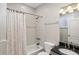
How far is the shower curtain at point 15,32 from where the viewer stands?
121 centimetres

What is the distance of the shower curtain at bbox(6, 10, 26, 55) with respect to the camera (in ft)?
3.96

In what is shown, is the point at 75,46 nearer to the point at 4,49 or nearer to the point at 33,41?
the point at 33,41

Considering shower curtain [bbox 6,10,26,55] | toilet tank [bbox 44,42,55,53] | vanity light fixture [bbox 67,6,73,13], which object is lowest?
toilet tank [bbox 44,42,55,53]

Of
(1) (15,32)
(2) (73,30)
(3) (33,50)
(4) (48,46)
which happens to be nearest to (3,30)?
(1) (15,32)

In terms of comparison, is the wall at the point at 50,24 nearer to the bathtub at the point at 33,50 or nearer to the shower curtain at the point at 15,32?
the bathtub at the point at 33,50

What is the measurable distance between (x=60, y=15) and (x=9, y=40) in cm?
116

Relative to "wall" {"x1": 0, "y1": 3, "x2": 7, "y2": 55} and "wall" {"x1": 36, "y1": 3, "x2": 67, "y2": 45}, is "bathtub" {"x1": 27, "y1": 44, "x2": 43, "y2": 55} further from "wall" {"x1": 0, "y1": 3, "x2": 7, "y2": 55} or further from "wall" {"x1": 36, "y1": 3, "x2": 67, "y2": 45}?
"wall" {"x1": 0, "y1": 3, "x2": 7, "y2": 55}

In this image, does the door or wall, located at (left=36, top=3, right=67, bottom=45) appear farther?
wall, located at (left=36, top=3, right=67, bottom=45)

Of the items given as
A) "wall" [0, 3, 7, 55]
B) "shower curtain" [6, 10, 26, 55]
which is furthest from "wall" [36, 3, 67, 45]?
"wall" [0, 3, 7, 55]

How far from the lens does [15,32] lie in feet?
4.18

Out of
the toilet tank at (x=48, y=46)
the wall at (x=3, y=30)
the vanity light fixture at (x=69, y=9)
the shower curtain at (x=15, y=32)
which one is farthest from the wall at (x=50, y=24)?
the wall at (x=3, y=30)

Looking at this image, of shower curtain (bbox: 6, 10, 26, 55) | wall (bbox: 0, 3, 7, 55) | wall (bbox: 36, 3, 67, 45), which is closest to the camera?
wall (bbox: 0, 3, 7, 55)

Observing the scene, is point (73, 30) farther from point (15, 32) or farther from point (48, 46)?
point (15, 32)
